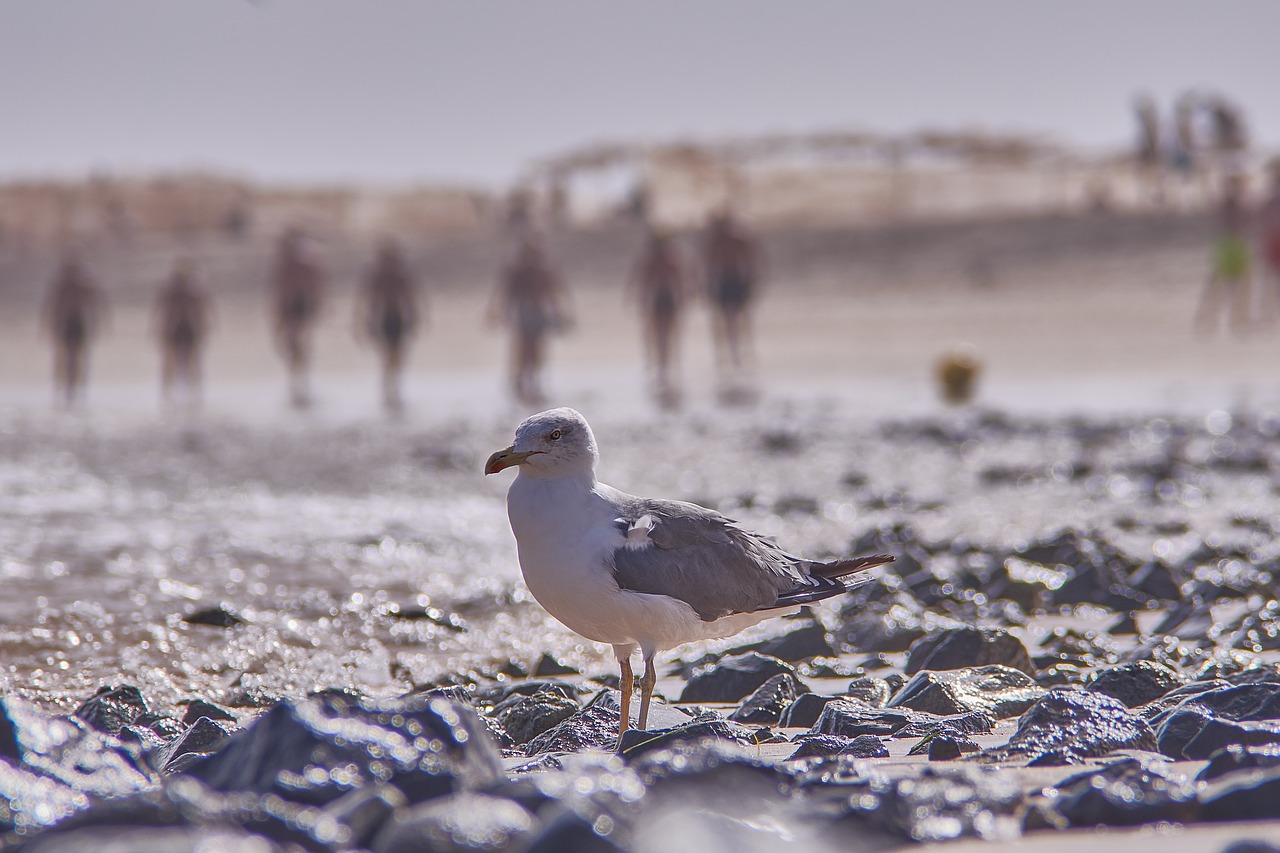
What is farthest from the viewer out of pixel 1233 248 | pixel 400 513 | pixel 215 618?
pixel 1233 248

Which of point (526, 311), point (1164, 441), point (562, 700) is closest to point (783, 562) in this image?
point (562, 700)

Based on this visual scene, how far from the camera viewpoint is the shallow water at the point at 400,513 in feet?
17.4

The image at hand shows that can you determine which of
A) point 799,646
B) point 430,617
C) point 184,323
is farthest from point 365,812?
point 184,323

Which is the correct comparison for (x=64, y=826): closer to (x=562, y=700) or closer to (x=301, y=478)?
(x=562, y=700)

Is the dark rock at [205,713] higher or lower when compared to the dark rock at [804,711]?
higher

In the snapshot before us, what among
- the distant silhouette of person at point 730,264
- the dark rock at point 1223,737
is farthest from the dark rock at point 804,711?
the distant silhouette of person at point 730,264

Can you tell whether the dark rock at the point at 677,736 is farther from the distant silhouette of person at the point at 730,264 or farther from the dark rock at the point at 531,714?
the distant silhouette of person at the point at 730,264

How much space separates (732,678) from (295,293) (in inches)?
656

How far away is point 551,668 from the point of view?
16.6 feet

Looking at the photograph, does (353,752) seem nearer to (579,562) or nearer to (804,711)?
(579,562)

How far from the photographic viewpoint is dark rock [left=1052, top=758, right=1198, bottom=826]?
8.89 feet

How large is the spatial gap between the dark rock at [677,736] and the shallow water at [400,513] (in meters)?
1.41

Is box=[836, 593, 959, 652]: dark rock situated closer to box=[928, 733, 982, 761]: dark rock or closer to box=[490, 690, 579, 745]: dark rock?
box=[490, 690, 579, 745]: dark rock

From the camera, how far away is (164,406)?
18.8 meters
